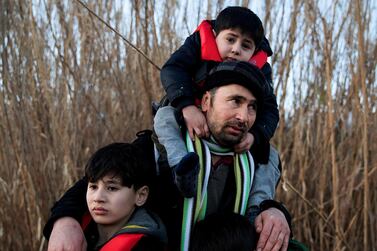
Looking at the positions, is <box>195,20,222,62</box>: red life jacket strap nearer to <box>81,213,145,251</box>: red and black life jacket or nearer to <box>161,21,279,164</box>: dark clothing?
<box>161,21,279,164</box>: dark clothing

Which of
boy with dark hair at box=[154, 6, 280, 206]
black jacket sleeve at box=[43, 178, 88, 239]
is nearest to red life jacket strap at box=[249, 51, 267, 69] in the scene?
boy with dark hair at box=[154, 6, 280, 206]

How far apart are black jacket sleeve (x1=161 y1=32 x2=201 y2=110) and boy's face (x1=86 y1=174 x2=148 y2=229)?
256 mm

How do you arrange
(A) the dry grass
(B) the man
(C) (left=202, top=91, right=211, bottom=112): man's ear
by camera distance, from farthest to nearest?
(A) the dry grass < (C) (left=202, top=91, right=211, bottom=112): man's ear < (B) the man

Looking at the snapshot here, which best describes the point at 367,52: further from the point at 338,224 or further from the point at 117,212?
the point at 117,212

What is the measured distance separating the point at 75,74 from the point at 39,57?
0.25 m

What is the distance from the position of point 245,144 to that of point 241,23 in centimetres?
32

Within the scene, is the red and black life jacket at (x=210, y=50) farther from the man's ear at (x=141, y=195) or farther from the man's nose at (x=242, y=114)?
the man's ear at (x=141, y=195)

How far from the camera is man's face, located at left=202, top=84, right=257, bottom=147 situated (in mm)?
1681

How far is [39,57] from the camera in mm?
2637

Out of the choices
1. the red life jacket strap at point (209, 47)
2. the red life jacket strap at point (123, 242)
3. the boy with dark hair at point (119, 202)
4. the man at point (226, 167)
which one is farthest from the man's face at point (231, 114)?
the red life jacket strap at point (123, 242)

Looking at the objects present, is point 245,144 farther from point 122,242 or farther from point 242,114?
point 122,242

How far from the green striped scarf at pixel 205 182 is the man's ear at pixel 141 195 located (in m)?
0.11

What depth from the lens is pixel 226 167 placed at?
5.73ft

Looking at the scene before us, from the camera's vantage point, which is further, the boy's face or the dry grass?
the dry grass
